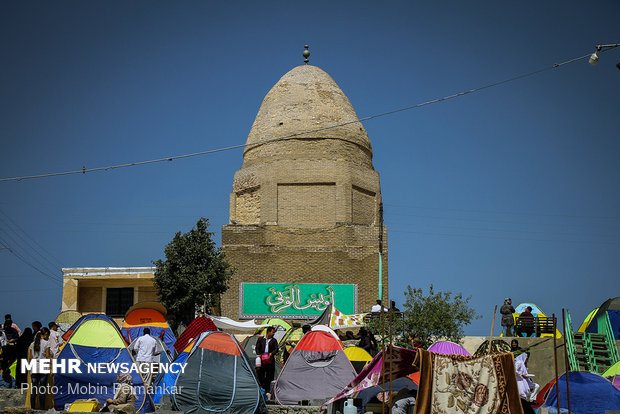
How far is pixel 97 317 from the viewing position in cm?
1434

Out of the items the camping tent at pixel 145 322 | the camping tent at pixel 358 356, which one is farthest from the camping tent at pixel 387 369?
the camping tent at pixel 145 322

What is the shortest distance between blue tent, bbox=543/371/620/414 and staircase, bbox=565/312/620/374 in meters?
4.72

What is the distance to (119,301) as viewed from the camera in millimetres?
32938

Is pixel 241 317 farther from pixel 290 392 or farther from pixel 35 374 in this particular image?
pixel 35 374

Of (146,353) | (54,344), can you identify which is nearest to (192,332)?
(146,353)

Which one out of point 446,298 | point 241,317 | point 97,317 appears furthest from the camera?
point 241,317

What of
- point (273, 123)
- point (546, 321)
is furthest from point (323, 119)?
point (546, 321)

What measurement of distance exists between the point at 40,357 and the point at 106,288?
20.8m

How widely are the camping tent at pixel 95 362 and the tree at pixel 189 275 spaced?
354 inches

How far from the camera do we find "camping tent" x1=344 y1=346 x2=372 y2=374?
625 inches

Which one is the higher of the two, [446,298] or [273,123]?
[273,123]

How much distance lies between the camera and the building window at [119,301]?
32844 mm

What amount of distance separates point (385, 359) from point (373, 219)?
2109cm

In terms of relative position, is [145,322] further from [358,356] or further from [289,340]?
[358,356]
